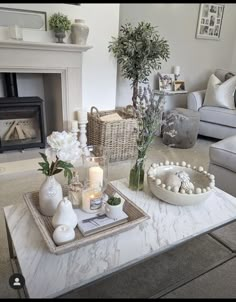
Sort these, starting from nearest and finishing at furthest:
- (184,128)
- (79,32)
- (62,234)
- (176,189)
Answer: (62,234) < (176,189) < (79,32) < (184,128)

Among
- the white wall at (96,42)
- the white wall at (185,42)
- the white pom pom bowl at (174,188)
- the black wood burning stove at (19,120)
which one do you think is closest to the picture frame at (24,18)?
the white wall at (96,42)

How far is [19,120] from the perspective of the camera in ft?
8.38

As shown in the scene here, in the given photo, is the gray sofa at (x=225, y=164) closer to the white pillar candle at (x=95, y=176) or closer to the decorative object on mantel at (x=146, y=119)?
the decorative object on mantel at (x=146, y=119)

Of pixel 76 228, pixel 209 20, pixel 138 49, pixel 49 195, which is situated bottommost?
pixel 76 228

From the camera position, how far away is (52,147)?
1.00 m

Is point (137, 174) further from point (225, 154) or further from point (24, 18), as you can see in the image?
point (24, 18)

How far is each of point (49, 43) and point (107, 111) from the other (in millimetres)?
952

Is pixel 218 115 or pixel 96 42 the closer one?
pixel 96 42

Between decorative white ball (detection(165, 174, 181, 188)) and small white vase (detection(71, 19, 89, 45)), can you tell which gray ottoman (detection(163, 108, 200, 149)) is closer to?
small white vase (detection(71, 19, 89, 45))

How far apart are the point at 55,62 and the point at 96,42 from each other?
0.54 m

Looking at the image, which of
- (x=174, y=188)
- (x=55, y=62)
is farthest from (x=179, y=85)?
(x=174, y=188)

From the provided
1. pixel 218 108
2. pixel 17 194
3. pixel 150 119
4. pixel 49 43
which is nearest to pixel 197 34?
pixel 218 108

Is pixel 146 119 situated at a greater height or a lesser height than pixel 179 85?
greater

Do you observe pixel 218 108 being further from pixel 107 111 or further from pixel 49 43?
pixel 49 43
